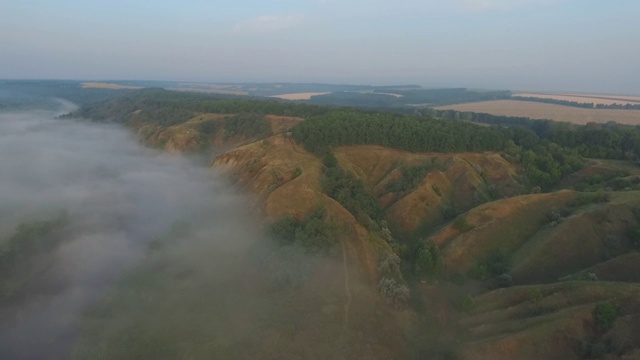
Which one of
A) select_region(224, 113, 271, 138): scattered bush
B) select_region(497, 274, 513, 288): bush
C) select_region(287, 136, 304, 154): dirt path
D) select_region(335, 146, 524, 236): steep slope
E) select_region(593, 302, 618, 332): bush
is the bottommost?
select_region(497, 274, 513, 288): bush

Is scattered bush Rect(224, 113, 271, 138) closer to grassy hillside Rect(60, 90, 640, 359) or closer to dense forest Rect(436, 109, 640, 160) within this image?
grassy hillside Rect(60, 90, 640, 359)

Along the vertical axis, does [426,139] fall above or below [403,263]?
above

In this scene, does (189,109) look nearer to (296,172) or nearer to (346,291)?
(296,172)

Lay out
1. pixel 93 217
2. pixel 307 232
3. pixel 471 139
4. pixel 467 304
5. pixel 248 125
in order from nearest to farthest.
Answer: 1. pixel 467 304
2. pixel 307 232
3. pixel 93 217
4. pixel 471 139
5. pixel 248 125

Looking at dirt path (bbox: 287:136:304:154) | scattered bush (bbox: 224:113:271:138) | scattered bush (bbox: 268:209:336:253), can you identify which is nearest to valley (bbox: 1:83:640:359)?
scattered bush (bbox: 268:209:336:253)

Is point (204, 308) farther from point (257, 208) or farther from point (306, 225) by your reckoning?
point (257, 208)

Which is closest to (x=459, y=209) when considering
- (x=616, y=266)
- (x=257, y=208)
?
(x=616, y=266)

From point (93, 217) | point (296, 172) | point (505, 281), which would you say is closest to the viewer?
point (505, 281)

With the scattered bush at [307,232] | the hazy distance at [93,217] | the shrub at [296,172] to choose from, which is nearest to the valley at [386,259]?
the scattered bush at [307,232]

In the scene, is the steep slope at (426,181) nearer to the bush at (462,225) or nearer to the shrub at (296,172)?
the bush at (462,225)

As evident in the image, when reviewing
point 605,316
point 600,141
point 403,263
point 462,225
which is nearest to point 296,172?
point 403,263

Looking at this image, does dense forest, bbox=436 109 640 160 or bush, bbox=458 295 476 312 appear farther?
Result: dense forest, bbox=436 109 640 160
